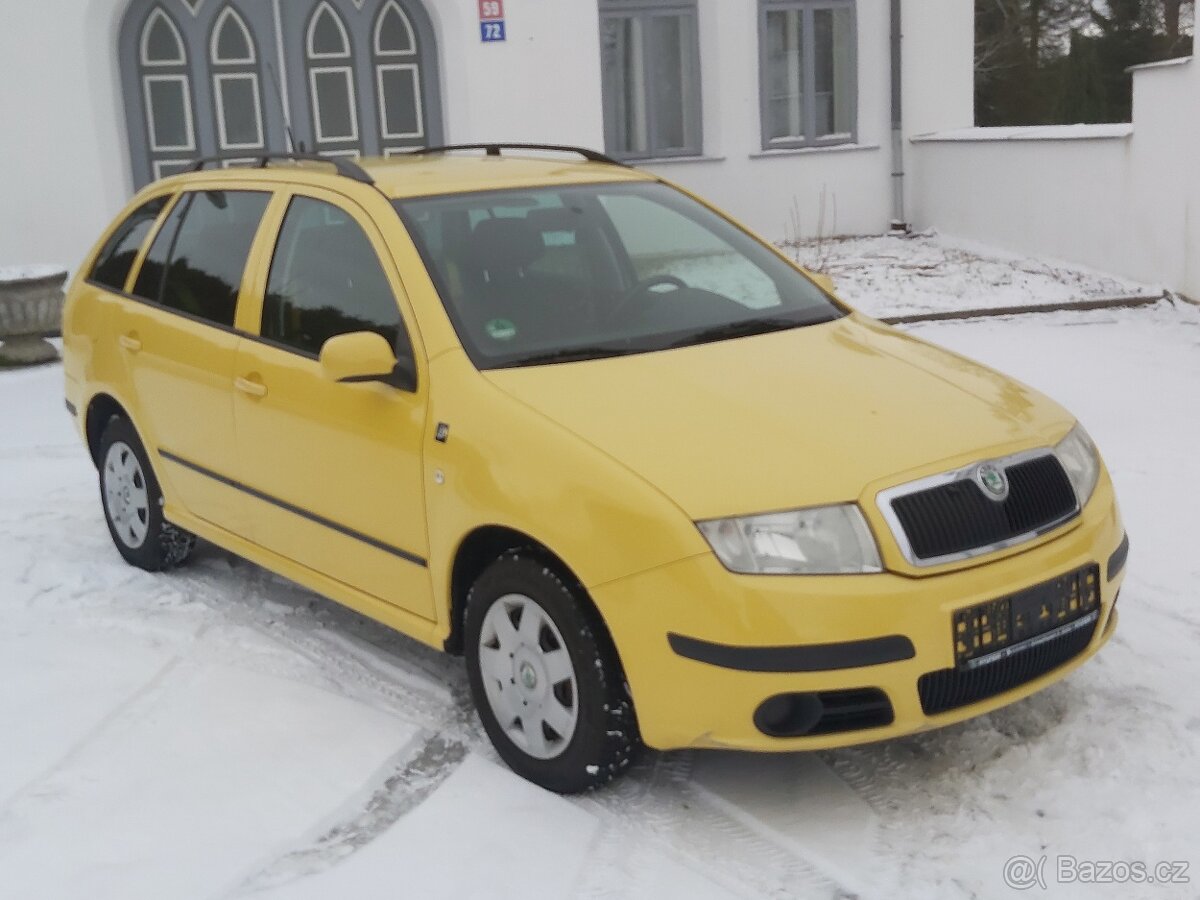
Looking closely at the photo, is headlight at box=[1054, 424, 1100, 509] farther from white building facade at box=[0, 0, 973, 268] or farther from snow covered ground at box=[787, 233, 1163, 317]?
white building facade at box=[0, 0, 973, 268]

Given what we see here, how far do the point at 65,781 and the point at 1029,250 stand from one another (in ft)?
37.2

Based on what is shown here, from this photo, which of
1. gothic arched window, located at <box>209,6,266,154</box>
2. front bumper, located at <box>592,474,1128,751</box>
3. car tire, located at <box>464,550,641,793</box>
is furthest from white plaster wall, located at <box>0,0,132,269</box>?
front bumper, located at <box>592,474,1128,751</box>

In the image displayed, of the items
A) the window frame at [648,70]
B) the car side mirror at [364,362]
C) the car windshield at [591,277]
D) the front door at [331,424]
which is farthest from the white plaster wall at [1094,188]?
the car side mirror at [364,362]

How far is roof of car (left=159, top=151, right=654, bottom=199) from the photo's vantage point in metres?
4.65

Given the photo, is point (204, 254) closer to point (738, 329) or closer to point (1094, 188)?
point (738, 329)

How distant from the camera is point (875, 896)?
3.26 metres

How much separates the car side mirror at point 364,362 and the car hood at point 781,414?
32 cm

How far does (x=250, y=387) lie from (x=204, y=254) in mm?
846

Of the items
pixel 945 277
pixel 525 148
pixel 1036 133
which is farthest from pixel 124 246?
pixel 1036 133

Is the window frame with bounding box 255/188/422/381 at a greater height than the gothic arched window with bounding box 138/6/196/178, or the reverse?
the gothic arched window with bounding box 138/6/196/178

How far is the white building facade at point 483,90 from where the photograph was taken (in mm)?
12102

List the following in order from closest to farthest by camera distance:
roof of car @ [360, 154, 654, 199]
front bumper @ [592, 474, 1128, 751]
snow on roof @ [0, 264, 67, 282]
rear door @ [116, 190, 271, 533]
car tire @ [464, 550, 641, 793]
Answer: front bumper @ [592, 474, 1128, 751], car tire @ [464, 550, 641, 793], roof of car @ [360, 154, 654, 199], rear door @ [116, 190, 271, 533], snow on roof @ [0, 264, 67, 282]

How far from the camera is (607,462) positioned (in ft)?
11.5

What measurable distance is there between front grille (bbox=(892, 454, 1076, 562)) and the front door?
1408 mm
